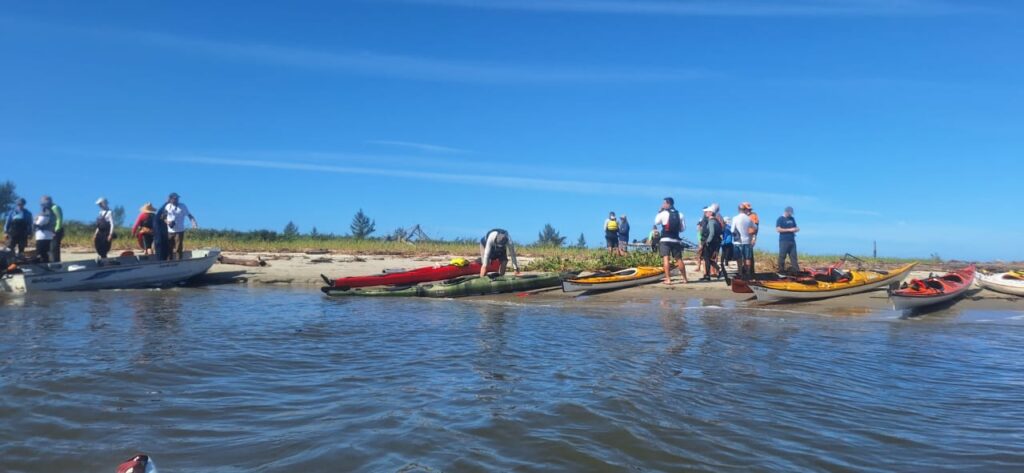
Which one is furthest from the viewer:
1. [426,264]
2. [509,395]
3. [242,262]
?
[426,264]

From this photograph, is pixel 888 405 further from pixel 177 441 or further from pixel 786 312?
pixel 786 312

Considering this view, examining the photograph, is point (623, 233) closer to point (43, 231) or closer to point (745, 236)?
point (745, 236)

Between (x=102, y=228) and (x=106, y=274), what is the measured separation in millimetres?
1895

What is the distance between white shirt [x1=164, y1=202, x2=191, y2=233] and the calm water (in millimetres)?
5667

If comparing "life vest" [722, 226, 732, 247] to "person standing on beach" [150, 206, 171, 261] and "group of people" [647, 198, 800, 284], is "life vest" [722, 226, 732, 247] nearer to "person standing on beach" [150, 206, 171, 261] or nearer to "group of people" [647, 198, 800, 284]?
"group of people" [647, 198, 800, 284]

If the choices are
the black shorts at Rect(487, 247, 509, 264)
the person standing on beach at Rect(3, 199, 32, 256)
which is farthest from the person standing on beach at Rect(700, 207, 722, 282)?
the person standing on beach at Rect(3, 199, 32, 256)

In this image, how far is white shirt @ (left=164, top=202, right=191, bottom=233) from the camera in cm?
1574

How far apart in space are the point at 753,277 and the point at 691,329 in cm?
553

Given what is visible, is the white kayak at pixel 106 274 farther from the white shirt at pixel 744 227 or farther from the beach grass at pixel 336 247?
the white shirt at pixel 744 227

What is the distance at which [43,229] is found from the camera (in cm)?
1526

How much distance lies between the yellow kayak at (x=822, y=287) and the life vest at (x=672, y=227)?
Answer: 2.20m

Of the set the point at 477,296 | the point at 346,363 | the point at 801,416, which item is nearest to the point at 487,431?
the point at 801,416

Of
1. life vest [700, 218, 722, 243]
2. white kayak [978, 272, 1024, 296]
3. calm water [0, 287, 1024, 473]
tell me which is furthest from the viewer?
life vest [700, 218, 722, 243]

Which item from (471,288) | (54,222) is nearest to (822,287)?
(471,288)
